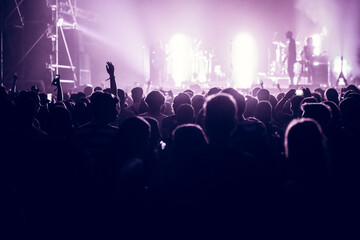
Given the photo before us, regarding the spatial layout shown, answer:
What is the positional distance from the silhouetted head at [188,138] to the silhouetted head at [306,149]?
1.96 feet

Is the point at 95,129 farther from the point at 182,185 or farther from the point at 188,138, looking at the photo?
the point at 182,185

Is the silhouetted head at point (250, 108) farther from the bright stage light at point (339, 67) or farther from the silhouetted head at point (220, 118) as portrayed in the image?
the bright stage light at point (339, 67)

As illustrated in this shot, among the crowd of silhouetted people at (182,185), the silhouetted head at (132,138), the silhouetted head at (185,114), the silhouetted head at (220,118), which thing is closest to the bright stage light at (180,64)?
the silhouetted head at (185,114)

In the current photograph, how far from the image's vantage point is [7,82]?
1800 centimetres

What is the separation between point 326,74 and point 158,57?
29.9 feet

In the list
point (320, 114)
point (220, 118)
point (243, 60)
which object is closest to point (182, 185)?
point (220, 118)

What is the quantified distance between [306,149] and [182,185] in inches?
32.0

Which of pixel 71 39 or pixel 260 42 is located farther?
pixel 260 42

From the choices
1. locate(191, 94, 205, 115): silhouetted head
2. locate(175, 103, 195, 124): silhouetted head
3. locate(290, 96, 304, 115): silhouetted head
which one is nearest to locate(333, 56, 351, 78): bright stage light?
locate(290, 96, 304, 115): silhouetted head

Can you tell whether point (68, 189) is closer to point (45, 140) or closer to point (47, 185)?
point (47, 185)

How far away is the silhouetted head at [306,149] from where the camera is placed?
252cm

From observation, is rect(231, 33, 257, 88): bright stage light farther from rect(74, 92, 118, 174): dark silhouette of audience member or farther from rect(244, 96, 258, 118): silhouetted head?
rect(74, 92, 118, 174): dark silhouette of audience member

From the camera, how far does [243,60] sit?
2642 centimetres

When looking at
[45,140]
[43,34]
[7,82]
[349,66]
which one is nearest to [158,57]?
[43,34]
